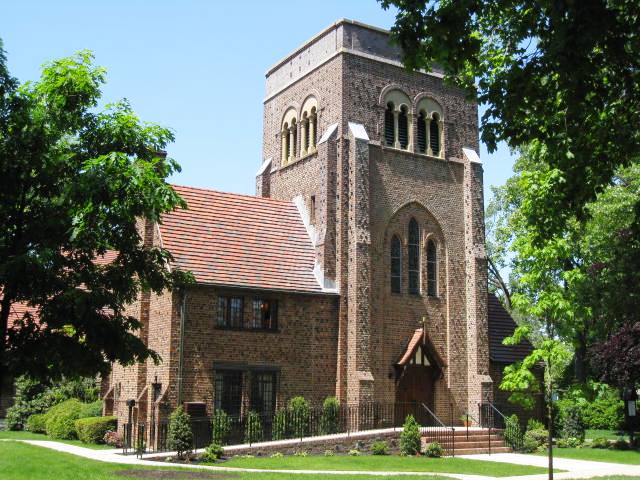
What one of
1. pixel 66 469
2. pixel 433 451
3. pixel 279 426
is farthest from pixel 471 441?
pixel 66 469

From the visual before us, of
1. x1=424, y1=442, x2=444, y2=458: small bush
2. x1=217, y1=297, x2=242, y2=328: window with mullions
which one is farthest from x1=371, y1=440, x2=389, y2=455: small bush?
x1=217, y1=297, x2=242, y2=328: window with mullions

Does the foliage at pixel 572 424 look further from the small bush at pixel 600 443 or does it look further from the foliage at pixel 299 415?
the foliage at pixel 299 415

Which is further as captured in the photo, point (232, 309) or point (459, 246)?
point (459, 246)

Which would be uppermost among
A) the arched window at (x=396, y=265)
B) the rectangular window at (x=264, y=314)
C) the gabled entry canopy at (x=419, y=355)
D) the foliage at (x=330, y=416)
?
the arched window at (x=396, y=265)

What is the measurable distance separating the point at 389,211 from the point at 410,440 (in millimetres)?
9325

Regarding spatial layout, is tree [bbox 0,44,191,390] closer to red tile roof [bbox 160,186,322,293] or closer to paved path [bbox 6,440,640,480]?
paved path [bbox 6,440,640,480]

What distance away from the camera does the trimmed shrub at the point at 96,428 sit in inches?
1050

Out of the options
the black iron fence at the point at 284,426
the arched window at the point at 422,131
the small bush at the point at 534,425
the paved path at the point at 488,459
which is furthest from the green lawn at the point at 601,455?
the arched window at the point at 422,131

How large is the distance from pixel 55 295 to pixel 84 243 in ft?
3.02

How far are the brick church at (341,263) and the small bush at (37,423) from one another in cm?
325

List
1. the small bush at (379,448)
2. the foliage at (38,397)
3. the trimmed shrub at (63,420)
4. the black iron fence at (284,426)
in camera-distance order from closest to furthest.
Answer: the black iron fence at (284,426) < the small bush at (379,448) < the trimmed shrub at (63,420) < the foliage at (38,397)

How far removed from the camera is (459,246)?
32.2 m

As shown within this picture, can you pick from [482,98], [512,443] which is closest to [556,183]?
[482,98]

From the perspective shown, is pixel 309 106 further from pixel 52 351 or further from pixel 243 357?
pixel 52 351
